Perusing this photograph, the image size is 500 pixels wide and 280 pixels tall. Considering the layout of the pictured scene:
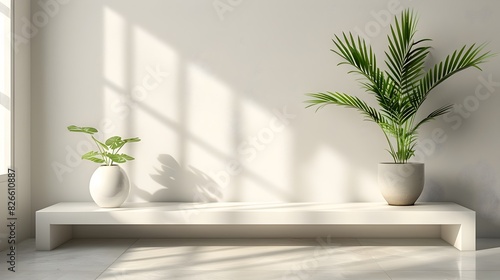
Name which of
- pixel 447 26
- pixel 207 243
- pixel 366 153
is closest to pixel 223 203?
pixel 207 243

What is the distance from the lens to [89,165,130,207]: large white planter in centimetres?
418

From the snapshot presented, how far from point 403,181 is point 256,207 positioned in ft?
3.51

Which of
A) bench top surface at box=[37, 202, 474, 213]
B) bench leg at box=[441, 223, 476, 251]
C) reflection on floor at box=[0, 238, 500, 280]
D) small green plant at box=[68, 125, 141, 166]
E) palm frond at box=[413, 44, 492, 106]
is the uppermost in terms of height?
palm frond at box=[413, 44, 492, 106]

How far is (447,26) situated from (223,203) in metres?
2.20

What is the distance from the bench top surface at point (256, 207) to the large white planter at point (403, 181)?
0.24 feet

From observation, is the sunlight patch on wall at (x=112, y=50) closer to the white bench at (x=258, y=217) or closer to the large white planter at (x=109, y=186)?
the large white planter at (x=109, y=186)

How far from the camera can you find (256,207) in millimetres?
4293

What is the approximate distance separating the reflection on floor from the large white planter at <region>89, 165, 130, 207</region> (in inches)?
13.2

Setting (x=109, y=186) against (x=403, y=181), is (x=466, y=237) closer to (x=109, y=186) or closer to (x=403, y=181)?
(x=403, y=181)

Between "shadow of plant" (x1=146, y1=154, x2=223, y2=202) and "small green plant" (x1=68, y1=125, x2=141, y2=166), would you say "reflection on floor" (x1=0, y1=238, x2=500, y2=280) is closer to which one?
"shadow of plant" (x1=146, y1=154, x2=223, y2=202)

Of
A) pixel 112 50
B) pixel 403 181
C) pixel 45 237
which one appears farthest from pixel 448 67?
Result: pixel 45 237

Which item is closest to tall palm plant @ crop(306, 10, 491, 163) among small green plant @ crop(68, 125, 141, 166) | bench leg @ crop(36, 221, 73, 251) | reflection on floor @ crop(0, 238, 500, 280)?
reflection on floor @ crop(0, 238, 500, 280)

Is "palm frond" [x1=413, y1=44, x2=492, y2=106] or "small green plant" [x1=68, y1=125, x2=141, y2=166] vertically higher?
"palm frond" [x1=413, y1=44, x2=492, y2=106]

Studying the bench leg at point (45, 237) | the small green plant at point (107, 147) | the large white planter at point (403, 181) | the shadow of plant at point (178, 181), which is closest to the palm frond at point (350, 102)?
the large white planter at point (403, 181)
